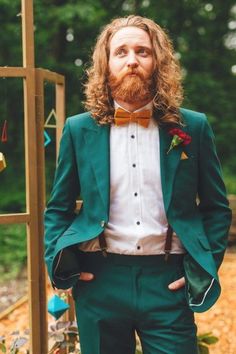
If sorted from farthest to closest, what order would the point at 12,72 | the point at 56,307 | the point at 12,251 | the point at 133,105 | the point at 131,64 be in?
the point at 12,251 < the point at 56,307 < the point at 12,72 < the point at 133,105 < the point at 131,64

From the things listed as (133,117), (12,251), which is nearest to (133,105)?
(133,117)

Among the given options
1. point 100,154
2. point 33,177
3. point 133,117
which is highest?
point 133,117

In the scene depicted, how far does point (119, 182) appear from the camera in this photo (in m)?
2.17

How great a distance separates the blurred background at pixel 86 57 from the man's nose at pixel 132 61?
4.26 m

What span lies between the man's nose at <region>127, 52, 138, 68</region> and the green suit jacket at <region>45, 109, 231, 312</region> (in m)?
0.27

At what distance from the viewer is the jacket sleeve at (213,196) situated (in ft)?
7.20

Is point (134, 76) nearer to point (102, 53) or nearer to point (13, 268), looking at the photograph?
point (102, 53)

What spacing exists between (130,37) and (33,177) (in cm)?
83

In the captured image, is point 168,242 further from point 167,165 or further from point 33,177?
point 33,177

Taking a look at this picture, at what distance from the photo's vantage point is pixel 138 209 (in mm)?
2139

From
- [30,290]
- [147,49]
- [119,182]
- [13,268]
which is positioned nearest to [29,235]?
[30,290]

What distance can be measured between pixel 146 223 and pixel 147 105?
1.58ft

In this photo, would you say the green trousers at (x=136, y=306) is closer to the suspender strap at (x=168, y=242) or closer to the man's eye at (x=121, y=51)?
the suspender strap at (x=168, y=242)

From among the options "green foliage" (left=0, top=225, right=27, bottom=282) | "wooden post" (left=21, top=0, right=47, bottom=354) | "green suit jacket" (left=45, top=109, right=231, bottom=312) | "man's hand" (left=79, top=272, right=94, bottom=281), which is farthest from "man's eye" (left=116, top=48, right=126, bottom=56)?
"green foliage" (left=0, top=225, right=27, bottom=282)
